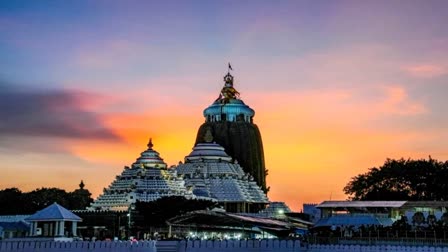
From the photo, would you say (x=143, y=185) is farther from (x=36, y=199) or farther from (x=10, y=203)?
(x=36, y=199)

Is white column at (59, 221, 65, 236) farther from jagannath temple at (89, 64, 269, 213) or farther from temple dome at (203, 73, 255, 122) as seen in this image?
temple dome at (203, 73, 255, 122)

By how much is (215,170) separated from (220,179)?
1950 mm

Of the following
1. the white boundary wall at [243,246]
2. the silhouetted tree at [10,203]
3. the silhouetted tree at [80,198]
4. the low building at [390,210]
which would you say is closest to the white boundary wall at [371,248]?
the white boundary wall at [243,246]

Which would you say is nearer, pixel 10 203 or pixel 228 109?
pixel 10 203

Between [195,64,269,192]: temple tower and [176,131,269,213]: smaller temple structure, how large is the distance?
708cm

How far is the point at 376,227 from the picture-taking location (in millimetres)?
52781

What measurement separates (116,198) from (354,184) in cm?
2628

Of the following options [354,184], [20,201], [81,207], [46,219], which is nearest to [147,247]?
[46,219]

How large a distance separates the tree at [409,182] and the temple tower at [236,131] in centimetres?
3224

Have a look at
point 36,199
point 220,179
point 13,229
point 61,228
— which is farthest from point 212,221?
point 36,199

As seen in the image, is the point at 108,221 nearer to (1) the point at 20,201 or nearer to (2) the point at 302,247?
(1) the point at 20,201

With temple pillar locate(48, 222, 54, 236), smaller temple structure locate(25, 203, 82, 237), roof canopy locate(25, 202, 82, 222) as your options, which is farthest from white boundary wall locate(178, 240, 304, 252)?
temple pillar locate(48, 222, 54, 236)

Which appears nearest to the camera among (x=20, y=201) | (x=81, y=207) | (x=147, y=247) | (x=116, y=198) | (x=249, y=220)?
(x=147, y=247)

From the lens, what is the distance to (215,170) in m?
98.6
